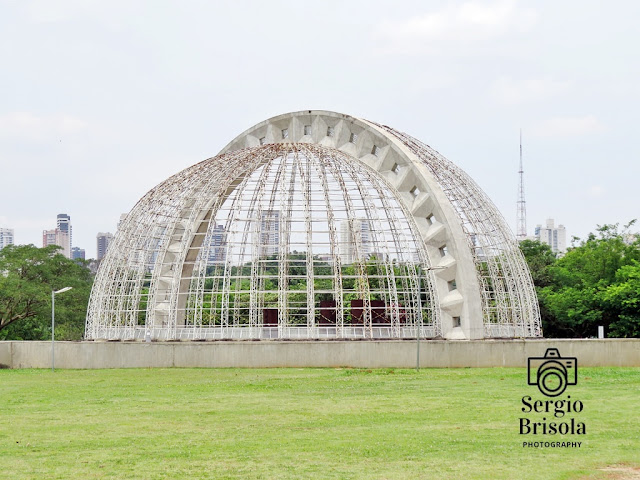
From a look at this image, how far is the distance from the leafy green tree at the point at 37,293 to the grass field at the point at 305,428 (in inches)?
924

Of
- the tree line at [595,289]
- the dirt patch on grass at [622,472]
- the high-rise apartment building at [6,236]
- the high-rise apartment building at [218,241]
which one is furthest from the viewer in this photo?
the high-rise apartment building at [6,236]

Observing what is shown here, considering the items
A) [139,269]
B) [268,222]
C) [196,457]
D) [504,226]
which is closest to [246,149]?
[268,222]

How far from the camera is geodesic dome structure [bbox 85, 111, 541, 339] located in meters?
39.8

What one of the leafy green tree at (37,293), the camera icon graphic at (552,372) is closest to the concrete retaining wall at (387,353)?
the camera icon graphic at (552,372)

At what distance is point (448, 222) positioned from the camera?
133ft

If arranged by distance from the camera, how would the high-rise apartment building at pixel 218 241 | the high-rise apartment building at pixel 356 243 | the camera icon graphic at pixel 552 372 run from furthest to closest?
the high-rise apartment building at pixel 218 241 → the high-rise apartment building at pixel 356 243 → the camera icon graphic at pixel 552 372

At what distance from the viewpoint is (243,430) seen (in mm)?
20750

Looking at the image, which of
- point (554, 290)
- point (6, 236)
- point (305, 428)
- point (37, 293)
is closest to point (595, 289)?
point (554, 290)

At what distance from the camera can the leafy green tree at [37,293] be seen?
183ft

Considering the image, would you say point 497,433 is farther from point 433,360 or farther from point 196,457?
point 433,360

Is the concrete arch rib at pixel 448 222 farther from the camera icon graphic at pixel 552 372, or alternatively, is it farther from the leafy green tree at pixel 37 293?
the leafy green tree at pixel 37 293

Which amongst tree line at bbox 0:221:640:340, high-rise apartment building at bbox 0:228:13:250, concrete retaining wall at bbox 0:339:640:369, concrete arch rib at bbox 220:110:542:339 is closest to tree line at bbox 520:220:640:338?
tree line at bbox 0:221:640:340

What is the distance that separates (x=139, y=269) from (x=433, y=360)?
521 inches

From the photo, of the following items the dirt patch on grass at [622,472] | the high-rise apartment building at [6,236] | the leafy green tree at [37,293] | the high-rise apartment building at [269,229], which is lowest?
the dirt patch on grass at [622,472]
